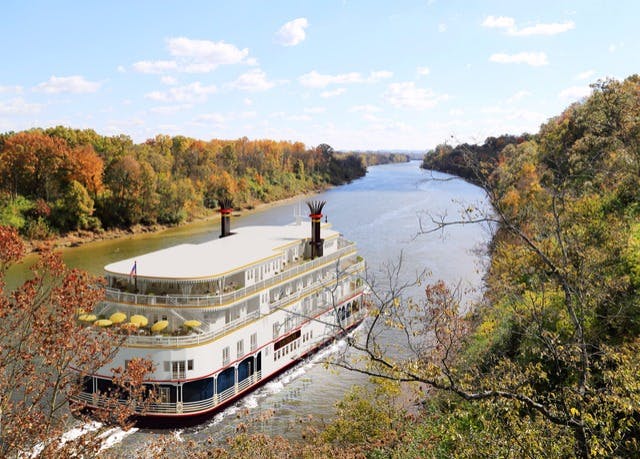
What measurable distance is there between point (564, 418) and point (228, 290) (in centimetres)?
1732

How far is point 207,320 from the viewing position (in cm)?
2245

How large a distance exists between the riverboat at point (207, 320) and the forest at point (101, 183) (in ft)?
116

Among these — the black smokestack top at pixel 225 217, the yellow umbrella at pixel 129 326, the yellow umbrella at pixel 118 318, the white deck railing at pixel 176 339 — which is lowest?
the white deck railing at pixel 176 339

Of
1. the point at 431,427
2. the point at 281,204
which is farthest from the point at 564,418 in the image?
the point at 281,204

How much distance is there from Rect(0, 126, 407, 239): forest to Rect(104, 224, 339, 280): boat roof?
31.9 m

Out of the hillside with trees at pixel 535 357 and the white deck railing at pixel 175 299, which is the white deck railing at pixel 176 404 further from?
the white deck railing at pixel 175 299

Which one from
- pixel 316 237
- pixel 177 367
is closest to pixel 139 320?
pixel 177 367

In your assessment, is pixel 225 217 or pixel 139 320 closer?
pixel 139 320

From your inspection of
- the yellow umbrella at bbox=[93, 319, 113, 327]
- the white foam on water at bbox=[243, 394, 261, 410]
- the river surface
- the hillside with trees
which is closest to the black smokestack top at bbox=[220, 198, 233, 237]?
the river surface

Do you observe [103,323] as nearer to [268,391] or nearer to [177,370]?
[177,370]

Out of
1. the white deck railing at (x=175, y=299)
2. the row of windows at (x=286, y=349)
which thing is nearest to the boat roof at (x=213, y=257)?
the white deck railing at (x=175, y=299)

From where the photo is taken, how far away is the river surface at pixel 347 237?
21047mm

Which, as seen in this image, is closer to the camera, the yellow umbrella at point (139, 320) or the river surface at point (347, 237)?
the yellow umbrella at point (139, 320)

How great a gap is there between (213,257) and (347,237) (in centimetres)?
3241
